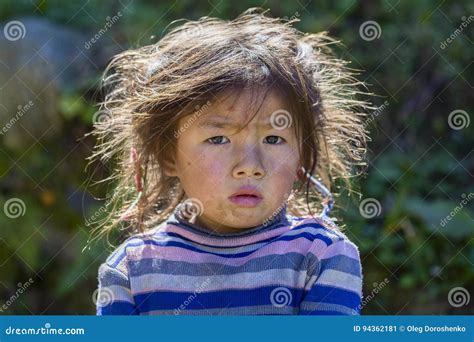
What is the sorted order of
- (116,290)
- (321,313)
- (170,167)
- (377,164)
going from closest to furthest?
1. (321,313)
2. (116,290)
3. (170,167)
4. (377,164)

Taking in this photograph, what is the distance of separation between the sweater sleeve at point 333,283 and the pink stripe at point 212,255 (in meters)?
0.04

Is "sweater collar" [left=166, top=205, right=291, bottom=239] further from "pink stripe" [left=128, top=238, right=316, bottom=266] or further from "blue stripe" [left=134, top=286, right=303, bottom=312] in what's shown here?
"blue stripe" [left=134, top=286, right=303, bottom=312]

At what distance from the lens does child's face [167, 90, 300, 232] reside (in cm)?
249

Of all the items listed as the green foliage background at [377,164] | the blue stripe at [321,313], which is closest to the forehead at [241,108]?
the blue stripe at [321,313]

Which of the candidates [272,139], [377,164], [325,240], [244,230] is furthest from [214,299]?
[377,164]

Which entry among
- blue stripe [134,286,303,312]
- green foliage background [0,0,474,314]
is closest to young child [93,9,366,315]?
blue stripe [134,286,303,312]

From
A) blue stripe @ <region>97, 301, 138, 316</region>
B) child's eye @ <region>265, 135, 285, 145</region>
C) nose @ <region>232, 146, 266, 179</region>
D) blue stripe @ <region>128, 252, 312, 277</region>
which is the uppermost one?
child's eye @ <region>265, 135, 285, 145</region>

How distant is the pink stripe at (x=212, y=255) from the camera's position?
2.52 meters

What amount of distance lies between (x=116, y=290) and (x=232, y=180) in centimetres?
44

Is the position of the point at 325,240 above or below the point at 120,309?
above

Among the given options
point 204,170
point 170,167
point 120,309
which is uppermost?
point 204,170

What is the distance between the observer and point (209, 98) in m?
2.54

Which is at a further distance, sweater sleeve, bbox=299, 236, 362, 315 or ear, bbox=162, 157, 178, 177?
ear, bbox=162, 157, 178, 177

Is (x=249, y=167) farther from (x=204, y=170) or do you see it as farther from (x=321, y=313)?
(x=321, y=313)
